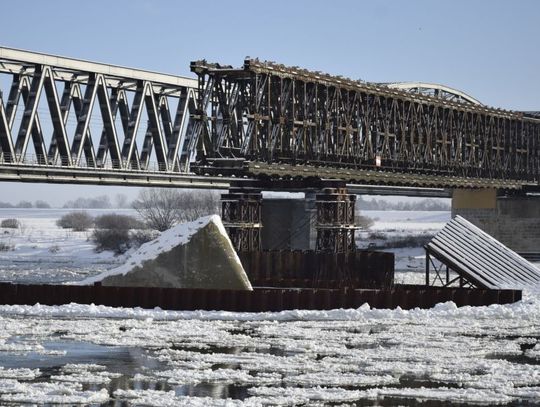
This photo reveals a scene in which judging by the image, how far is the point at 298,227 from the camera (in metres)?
90.1

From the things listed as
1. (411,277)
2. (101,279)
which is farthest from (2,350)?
(411,277)

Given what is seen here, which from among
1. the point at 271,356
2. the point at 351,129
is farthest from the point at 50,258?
the point at 271,356

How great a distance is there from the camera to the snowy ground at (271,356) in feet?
73.5

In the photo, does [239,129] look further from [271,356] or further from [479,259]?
[271,356]

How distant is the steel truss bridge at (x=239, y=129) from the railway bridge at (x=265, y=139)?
10 cm

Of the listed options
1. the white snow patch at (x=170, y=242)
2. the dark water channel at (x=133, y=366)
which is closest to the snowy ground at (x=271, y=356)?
the dark water channel at (x=133, y=366)

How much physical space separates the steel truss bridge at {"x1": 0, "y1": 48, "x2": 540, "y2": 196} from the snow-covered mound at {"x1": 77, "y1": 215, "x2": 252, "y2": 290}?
1855 cm

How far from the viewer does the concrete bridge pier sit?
341 feet

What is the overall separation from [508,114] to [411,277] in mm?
41057

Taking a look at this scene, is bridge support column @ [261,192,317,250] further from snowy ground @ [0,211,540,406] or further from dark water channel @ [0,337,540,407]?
dark water channel @ [0,337,540,407]

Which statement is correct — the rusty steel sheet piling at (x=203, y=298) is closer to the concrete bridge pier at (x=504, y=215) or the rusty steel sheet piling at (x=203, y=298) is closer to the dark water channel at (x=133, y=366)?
the dark water channel at (x=133, y=366)

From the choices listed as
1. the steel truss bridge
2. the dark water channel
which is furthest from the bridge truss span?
the dark water channel

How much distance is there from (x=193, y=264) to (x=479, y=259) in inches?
559

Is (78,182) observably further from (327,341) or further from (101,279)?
(327,341)
